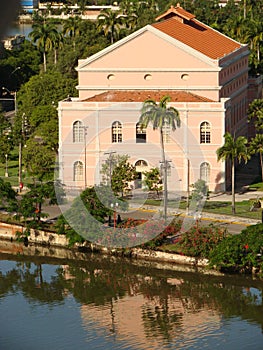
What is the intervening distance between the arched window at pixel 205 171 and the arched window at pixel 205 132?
1.14m

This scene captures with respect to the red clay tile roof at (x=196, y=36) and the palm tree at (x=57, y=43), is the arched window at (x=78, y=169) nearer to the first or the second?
the red clay tile roof at (x=196, y=36)

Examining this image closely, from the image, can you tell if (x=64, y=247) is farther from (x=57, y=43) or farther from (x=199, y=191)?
(x=57, y=43)

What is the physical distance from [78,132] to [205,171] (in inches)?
263

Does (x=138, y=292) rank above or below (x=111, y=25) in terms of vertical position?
below

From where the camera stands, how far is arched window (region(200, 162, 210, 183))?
45188 millimetres

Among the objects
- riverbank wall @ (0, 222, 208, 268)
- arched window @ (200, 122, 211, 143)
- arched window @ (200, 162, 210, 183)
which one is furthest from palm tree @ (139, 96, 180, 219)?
riverbank wall @ (0, 222, 208, 268)

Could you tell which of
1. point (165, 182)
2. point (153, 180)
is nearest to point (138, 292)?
point (165, 182)

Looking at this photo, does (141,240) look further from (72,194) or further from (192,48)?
(192,48)

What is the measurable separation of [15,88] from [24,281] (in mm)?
49933

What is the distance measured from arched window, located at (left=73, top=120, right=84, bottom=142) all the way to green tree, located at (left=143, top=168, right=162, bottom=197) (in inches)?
192

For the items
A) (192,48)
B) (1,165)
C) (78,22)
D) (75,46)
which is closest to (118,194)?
(192,48)

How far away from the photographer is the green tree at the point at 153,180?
43031mm

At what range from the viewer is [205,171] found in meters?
45.3

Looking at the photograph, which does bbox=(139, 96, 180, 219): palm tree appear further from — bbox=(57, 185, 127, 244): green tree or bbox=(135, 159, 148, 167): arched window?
bbox=(57, 185, 127, 244): green tree
